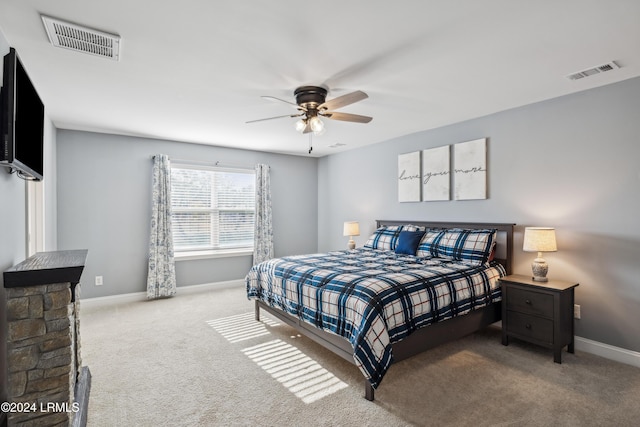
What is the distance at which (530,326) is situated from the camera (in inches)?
118

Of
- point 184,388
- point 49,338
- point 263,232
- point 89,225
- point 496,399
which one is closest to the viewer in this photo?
point 49,338

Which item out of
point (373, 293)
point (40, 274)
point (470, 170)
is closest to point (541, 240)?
point (470, 170)

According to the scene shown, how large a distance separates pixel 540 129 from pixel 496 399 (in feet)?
8.88

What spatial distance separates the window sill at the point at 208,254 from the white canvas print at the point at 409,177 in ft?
9.48

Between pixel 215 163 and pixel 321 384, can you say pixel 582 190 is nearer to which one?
pixel 321 384

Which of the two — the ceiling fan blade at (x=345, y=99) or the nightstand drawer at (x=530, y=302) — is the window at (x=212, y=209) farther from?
the nightstand drawer at (x=530, y=302)

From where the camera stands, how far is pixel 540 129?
3412 millimetres

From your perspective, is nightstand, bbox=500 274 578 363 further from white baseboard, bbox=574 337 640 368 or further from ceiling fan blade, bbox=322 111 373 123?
ceiling fan blade, bbox=322 111 373 123

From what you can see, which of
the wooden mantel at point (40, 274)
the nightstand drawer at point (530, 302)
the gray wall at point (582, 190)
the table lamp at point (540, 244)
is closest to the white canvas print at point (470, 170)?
the gray wall at point (582, 190)

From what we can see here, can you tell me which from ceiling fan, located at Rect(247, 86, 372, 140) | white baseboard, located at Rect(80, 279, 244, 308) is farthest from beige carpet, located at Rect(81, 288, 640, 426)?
ceiling fan, located at Rect(247, 86, 372, 140)

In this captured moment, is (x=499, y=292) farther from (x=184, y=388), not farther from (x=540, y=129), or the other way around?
(x=184, y=388)

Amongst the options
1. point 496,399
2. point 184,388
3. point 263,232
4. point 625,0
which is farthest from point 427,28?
point 263,232

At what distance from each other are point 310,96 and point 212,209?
3.34 metres

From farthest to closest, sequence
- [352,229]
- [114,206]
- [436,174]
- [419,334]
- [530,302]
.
Answer: [352,229] < [114,206] < [436,174] < [530,302] < [419,334]
